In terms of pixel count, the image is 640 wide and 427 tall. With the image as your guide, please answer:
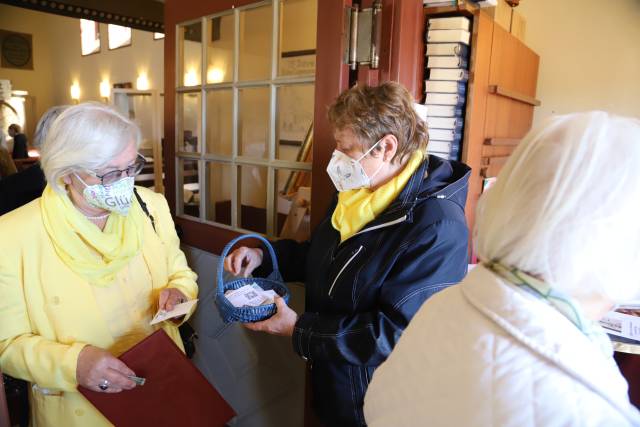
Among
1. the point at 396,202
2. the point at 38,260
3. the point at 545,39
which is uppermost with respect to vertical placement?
the point at 545,39

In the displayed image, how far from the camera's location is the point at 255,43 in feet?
5.74

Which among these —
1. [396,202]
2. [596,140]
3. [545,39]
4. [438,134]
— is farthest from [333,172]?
[545,39]

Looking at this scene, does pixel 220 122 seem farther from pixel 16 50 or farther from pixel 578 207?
pixel 16 50

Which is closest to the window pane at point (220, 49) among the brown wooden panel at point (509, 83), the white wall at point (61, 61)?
the brown wooden panel at point (509, 83)

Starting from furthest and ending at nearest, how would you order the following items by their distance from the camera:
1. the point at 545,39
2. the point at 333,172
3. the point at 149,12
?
the point at 149,12 < the point at 545,39 < the point at 333,172

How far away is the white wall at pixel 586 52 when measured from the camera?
2400mm

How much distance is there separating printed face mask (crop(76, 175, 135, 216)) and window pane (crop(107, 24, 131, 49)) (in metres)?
9.30

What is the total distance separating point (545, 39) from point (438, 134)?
57.5 inches

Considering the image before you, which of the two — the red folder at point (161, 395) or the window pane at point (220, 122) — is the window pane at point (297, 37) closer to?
the window pane at point (220, 122)

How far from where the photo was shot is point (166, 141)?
85.0 inches

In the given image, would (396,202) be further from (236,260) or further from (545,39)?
(545,39)

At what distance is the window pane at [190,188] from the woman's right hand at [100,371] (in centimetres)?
103

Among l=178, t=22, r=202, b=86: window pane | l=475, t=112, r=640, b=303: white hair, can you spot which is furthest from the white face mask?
l=178, t=22, r=202, b=86: window pane

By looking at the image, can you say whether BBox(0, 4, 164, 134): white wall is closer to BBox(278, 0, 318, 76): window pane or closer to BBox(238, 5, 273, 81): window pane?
BBox(238, 5, 273, 81): window pane
